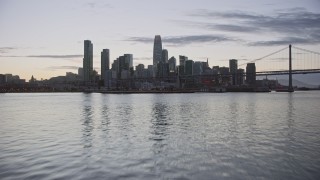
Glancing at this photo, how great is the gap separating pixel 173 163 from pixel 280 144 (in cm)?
760

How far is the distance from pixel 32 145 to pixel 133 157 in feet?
22.6

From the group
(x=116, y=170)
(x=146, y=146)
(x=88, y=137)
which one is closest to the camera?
(x=116, y=170)

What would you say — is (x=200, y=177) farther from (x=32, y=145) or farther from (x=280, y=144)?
(x=32, y=145)

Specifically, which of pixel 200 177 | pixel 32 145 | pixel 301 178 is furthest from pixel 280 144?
pixel 32 145

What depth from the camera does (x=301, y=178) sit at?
34.7 feet

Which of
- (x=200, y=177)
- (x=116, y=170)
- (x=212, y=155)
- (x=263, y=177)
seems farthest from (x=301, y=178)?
(x=116, y=170)

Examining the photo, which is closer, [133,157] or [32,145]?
[133,157]

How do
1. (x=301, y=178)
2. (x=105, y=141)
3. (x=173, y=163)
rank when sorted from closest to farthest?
(x=301, y=178)
(x=173, y=163)
(x=105, y=141)

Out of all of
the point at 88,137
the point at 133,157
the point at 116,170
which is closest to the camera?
the point at 116,170

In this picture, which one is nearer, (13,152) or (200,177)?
(200,177)

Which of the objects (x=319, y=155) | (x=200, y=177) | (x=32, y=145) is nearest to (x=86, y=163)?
(x=200, y=177)

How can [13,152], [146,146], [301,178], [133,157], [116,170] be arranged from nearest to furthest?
[301,178], [116,170], [133,157], [13,152], [146,146]

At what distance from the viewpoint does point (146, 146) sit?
16.6 m

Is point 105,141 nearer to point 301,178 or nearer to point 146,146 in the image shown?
point 146,146
